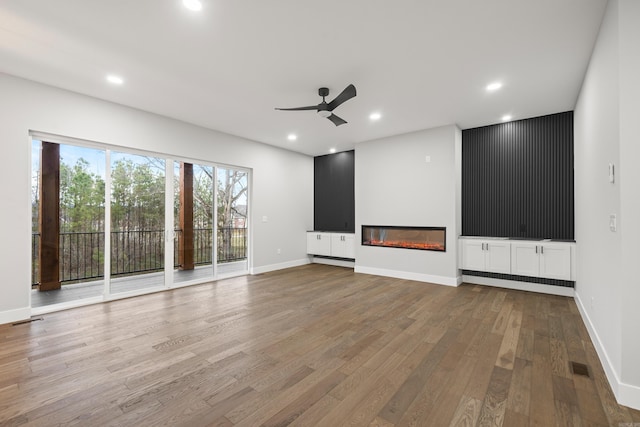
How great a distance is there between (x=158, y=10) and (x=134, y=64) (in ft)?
3.71

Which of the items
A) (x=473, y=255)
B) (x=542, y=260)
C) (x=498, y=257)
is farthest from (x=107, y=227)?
(x=542, y=260)

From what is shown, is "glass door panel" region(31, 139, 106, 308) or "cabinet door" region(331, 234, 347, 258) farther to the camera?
"cabinet door" region(331, 234, 347, 258)

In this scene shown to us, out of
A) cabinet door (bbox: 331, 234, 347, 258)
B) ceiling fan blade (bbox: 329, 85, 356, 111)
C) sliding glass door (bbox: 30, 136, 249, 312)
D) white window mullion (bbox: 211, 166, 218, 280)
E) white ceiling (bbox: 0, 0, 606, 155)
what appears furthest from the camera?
cabinet door (bbox: 331, 234, 347, 258)

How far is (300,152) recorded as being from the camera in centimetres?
750

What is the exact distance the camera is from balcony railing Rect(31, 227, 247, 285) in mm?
4129

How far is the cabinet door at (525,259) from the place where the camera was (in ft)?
14.8

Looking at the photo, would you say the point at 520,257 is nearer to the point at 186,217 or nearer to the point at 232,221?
the point at 232,221

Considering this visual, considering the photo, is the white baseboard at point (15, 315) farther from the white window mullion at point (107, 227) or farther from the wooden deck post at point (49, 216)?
the white window mullion at point (107, 227)

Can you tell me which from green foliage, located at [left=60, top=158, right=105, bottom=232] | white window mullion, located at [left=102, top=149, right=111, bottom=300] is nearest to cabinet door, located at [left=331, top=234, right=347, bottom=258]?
white window mullion, located at [left=102, top=149, right=111, bottom=300]

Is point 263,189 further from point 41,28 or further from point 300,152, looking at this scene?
point 41,28

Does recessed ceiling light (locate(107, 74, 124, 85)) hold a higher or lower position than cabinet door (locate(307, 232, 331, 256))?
higher

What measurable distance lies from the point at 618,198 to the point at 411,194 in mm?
3774

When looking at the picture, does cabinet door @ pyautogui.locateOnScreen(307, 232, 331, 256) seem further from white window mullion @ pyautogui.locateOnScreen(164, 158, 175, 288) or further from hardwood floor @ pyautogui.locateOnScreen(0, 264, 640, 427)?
white window mullion @ pyautogui.locateOnScreen(164, 158, 175, 288)

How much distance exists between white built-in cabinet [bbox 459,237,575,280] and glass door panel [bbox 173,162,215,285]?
15.8 feet
